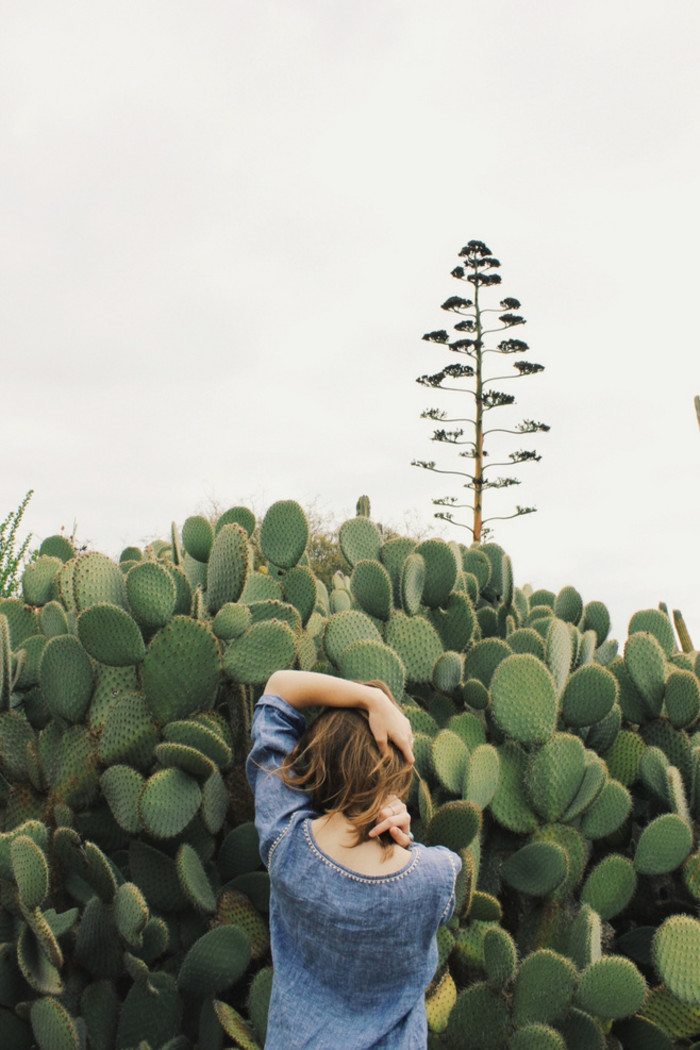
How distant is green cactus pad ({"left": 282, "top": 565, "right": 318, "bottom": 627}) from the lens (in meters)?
3.66

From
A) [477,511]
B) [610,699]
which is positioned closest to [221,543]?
[610,699]

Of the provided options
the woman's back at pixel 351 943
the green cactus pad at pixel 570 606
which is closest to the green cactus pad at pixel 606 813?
the woman's back at pixel 351 943

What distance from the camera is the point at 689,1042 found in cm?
326

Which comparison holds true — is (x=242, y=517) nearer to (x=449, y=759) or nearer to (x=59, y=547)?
(x=59, y=547)

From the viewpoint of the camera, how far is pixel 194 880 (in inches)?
110

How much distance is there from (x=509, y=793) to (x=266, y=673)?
981 millimetres

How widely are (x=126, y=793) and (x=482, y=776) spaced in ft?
3.66

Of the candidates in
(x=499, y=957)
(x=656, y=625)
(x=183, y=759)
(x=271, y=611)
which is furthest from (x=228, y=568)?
(x=656, y=625)

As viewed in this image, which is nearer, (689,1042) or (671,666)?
(689,1042)

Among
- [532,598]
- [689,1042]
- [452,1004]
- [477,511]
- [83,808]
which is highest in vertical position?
[477,511]

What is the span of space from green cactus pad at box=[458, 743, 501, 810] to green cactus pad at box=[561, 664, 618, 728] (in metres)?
0.58

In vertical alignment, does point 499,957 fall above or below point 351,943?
below

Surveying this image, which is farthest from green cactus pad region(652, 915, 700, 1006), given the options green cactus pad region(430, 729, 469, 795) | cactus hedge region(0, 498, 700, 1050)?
green cactus pad region(430, 729, 469, 795)

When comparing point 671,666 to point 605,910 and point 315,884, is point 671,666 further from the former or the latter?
point 315,884
